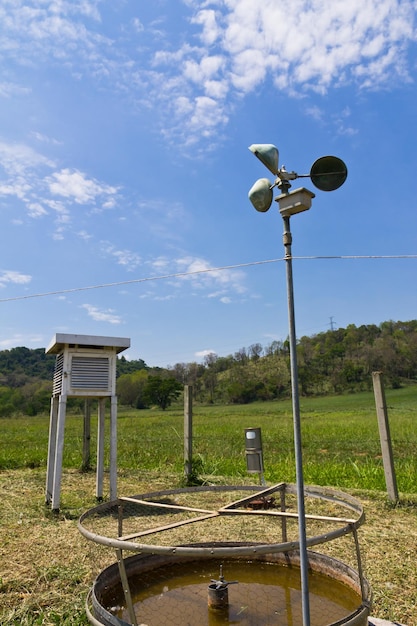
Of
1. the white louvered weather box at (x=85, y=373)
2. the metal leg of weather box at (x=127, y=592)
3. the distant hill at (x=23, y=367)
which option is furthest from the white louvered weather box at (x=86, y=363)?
the distant hill at (x=23, y=367)

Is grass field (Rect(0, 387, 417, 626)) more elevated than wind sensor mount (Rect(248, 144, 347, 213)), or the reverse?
wind sensor mount (Rect(248, 144, 347, 213))

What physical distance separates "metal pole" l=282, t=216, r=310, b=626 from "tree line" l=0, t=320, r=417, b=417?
40166mm

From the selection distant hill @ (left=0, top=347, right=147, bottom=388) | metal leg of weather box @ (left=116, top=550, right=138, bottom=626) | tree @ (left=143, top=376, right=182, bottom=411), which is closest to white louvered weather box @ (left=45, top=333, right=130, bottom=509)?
metal leg of weather box @ (left=116, top=550, right=138, bottom=626)

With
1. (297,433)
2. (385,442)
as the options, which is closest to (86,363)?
(385,442)

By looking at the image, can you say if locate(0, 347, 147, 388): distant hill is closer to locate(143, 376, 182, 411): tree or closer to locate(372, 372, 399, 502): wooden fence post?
locate(143, 376, 182, 411): tree

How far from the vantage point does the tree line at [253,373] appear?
52969 mm

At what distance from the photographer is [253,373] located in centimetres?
7544

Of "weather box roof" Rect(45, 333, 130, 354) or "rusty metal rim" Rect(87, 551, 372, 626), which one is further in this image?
"weather box roof" Rect(45, 333, 130, 354)

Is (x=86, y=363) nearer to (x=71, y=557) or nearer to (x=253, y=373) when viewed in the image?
(x=71, y=557)

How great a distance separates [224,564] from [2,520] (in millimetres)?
2746

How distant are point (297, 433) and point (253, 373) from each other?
74873 mm

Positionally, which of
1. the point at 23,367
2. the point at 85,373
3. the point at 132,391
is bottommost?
the point at 85,373

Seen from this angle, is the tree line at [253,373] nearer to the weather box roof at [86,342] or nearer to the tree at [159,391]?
the tree at [159,391]

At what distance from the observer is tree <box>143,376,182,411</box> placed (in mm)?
52750
